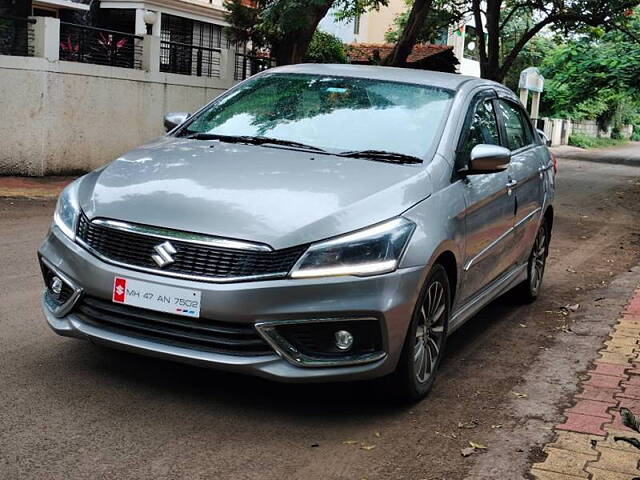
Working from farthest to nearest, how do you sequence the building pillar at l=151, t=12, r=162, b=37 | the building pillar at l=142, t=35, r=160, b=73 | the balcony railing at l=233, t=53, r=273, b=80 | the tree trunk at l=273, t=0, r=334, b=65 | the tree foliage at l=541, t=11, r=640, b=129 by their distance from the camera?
the tree foliage at l=541, t=11, r=640, b=129 → the building pillar at l=151, t=12, r=162, b=37 → the balcony railing at l=233, t=53, r=273, b=80 → the building pillar at l=142, t=35, r=160, b=73 → the tree trunk at l=273, t=0, r=334, b=65

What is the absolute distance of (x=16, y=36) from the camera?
49.3ft

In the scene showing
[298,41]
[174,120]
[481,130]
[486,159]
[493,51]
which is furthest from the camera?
[493,51]

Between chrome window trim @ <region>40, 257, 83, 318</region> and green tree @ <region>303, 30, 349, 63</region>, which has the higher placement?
green tree @ <region>303, 30, 349, 63</region>

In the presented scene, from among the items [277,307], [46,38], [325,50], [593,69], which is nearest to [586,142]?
[593,69]

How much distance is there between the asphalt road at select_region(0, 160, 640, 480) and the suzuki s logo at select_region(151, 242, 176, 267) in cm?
75

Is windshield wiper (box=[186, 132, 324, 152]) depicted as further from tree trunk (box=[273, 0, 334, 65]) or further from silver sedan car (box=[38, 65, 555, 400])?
tree trunk (box=[273, 0, 334, 65])

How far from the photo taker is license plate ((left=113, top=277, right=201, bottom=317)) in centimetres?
434

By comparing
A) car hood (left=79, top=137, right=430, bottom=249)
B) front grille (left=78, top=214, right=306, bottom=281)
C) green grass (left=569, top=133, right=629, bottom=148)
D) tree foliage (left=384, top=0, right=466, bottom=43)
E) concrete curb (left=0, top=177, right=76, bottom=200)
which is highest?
tree foliage (left=384, top=0, right=466, bottom=43)

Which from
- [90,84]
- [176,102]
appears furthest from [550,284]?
[176,102]

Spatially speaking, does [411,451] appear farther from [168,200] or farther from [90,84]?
[90,84]

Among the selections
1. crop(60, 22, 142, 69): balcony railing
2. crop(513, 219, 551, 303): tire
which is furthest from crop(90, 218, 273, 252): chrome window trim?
crop(60, 22, 142, 69): balcony railing

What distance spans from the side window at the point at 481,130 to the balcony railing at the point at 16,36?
10561mm

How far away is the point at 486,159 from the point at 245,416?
205cm

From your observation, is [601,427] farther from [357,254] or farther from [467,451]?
[357,254]
